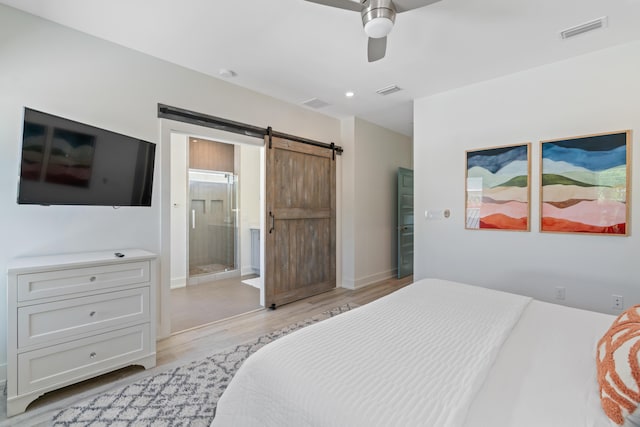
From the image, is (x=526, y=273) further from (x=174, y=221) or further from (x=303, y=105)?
(x=174, y=221)

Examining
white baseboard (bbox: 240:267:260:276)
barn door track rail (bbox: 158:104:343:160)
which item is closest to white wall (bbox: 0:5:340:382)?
barn door track rail (bbox: 158:104:343:160)

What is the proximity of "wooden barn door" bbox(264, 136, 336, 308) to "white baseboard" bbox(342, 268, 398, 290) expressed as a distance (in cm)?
22

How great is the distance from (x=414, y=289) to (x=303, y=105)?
9.72ft

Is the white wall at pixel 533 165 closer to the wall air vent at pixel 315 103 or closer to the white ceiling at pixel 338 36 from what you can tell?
the white ceiling at pixel 338 36

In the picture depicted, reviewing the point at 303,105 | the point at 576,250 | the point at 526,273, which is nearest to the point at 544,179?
the point at 576,250

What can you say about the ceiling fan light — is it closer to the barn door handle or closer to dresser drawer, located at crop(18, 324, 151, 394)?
the barn door handle

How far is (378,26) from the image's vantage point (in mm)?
1770

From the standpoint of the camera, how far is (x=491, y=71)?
10.1 feet

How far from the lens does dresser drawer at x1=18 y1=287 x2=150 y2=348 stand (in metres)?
1.85

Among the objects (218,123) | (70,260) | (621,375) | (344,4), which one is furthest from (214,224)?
(621,375)

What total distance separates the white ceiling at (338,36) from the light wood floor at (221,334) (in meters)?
2.68

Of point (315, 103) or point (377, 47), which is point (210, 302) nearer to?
point (315, 103)

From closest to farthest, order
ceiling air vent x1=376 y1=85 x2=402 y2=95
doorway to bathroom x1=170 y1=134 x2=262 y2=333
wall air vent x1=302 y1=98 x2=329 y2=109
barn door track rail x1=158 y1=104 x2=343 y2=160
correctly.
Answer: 1. barn door track rail x1=158 y1=104 x2=343 y2=160
2. ceiling air vent x1=376 y1=85 x2=402 y2=95
3. wall air vent x1=302 y1=98 x2=329 y2=109
4. doorway to bathroom x1=170 y1=134 x2=262 y2=333

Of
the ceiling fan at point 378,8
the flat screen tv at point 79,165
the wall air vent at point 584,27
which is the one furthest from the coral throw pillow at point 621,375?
the flat screen tv at point 79,165
